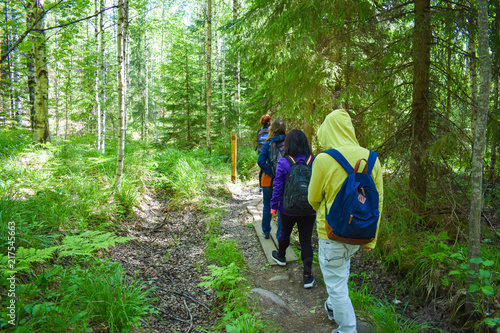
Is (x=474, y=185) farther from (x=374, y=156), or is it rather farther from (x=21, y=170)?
(x=21, y=170)

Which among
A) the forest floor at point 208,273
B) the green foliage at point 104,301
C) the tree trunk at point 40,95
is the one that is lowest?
the forest floor at point 208,273

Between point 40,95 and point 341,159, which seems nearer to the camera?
point 341,159

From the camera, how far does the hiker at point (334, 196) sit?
2.47 m

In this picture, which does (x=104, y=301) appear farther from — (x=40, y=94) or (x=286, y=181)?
(x=40, y=94)

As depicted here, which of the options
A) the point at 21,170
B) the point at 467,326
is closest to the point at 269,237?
the point at 467,326

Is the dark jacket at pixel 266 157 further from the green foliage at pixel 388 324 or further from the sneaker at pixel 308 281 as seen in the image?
the green foliage at pixel 388 324

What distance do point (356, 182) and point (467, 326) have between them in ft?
7.00

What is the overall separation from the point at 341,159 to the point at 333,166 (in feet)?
0.31

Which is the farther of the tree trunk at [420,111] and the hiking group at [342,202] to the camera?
the tree trunk at [420,111]

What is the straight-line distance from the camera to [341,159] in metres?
2.42

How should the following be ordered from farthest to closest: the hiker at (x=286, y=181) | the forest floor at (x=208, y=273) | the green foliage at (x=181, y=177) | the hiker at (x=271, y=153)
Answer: the green foliage at (x=181, y=177) < the hiker at (x=271, y=153) < the hiker at (x=286, y=181) < the forest floor at (x=208, y=273)

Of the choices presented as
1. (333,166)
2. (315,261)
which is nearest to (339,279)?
(333,166)

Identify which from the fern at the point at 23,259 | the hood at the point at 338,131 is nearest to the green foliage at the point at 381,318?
the hood at the point at 338,131

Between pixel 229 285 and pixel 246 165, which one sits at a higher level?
pixel 246 165
